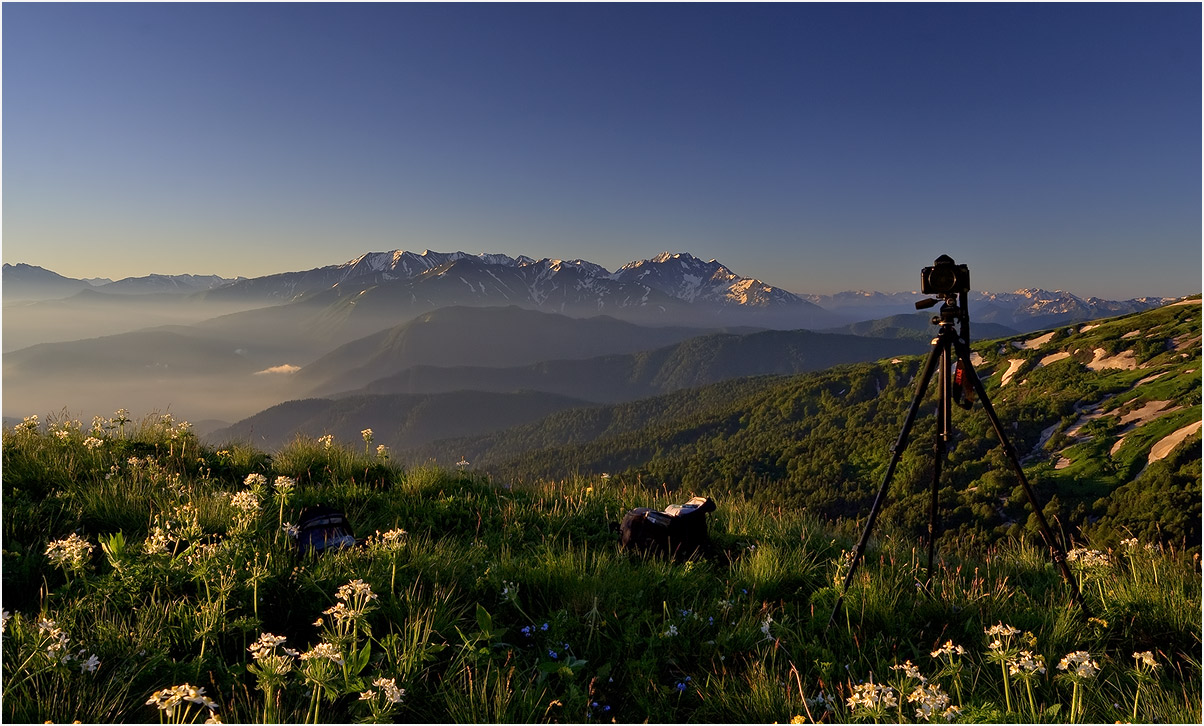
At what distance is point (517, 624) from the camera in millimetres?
4148

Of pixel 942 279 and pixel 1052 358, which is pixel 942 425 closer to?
pixel 942 279

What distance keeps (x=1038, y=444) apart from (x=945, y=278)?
372ft

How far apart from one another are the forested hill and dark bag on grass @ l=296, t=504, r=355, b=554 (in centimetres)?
442

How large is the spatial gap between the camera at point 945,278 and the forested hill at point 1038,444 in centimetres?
519

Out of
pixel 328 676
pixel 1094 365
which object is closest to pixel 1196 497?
pixel 1094 365

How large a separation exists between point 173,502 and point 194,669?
117 inches

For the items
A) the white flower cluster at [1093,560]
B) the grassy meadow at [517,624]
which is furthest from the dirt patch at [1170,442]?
the white flower cluster at [1093,560]

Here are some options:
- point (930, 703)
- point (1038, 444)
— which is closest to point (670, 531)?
point (930, 703)

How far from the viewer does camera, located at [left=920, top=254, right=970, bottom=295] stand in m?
4.09

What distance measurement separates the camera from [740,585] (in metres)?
4.88

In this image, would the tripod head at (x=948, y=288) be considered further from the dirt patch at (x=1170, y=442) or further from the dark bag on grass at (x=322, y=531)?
the dirt patch at (x=1170, y=442)

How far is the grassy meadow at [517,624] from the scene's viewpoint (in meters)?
2.97

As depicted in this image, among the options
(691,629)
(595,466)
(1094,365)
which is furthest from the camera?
(595,466)

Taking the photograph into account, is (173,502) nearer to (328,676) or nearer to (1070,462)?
(328,676)
